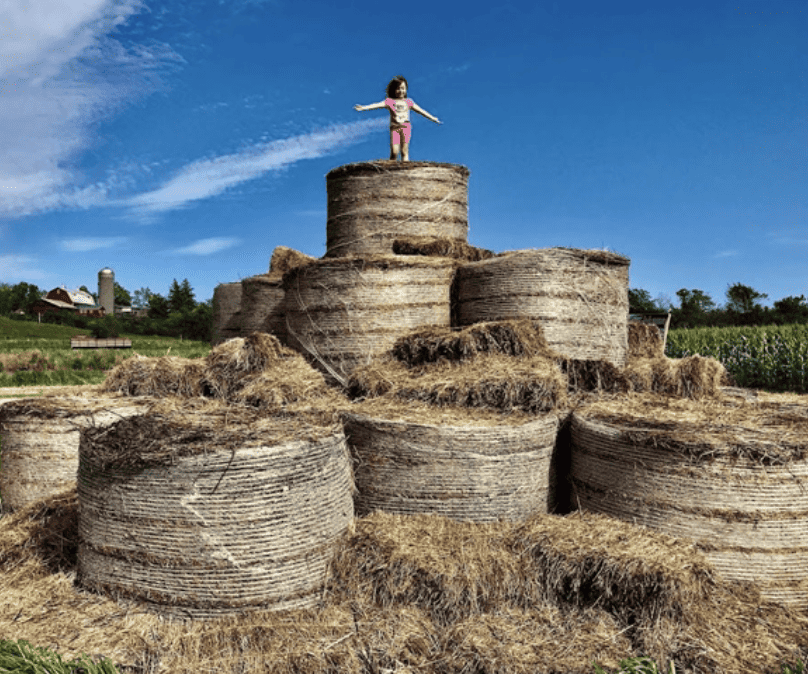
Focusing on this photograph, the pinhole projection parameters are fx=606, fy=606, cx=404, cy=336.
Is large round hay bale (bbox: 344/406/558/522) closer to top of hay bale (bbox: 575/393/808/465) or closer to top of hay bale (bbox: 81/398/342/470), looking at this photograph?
top of hay bale (bbox: 81/398/342/470)

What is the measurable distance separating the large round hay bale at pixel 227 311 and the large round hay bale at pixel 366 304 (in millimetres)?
4131

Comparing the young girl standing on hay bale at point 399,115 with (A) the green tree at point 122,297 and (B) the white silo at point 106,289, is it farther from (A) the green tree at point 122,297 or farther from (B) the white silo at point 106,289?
(A) the green tree at point 122,297

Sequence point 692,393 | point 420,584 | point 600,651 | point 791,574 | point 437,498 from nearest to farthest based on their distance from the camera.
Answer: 1. point 600,651
2. point 420,584
3. point 791,574
4. point 437,498
5. point 692,393

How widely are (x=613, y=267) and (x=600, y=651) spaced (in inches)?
168

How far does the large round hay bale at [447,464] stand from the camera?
4969 millimetres

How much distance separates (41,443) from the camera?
621 cm

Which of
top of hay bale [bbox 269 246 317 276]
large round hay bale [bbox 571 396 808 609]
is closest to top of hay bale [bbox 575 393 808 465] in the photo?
large round hay bale [bbox 571 396 808 609]

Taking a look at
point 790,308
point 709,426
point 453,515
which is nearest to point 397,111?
point 453,515

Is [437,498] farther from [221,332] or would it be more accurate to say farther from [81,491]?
[221,332]

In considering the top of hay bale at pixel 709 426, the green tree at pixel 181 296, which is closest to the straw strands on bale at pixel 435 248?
the top of hay bale at pixel 709 426

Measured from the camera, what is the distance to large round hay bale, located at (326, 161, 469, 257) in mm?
8055

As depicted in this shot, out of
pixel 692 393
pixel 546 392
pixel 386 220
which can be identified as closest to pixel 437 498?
pixel 546 392

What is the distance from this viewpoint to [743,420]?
508 cm

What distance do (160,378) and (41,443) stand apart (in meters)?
1.34
